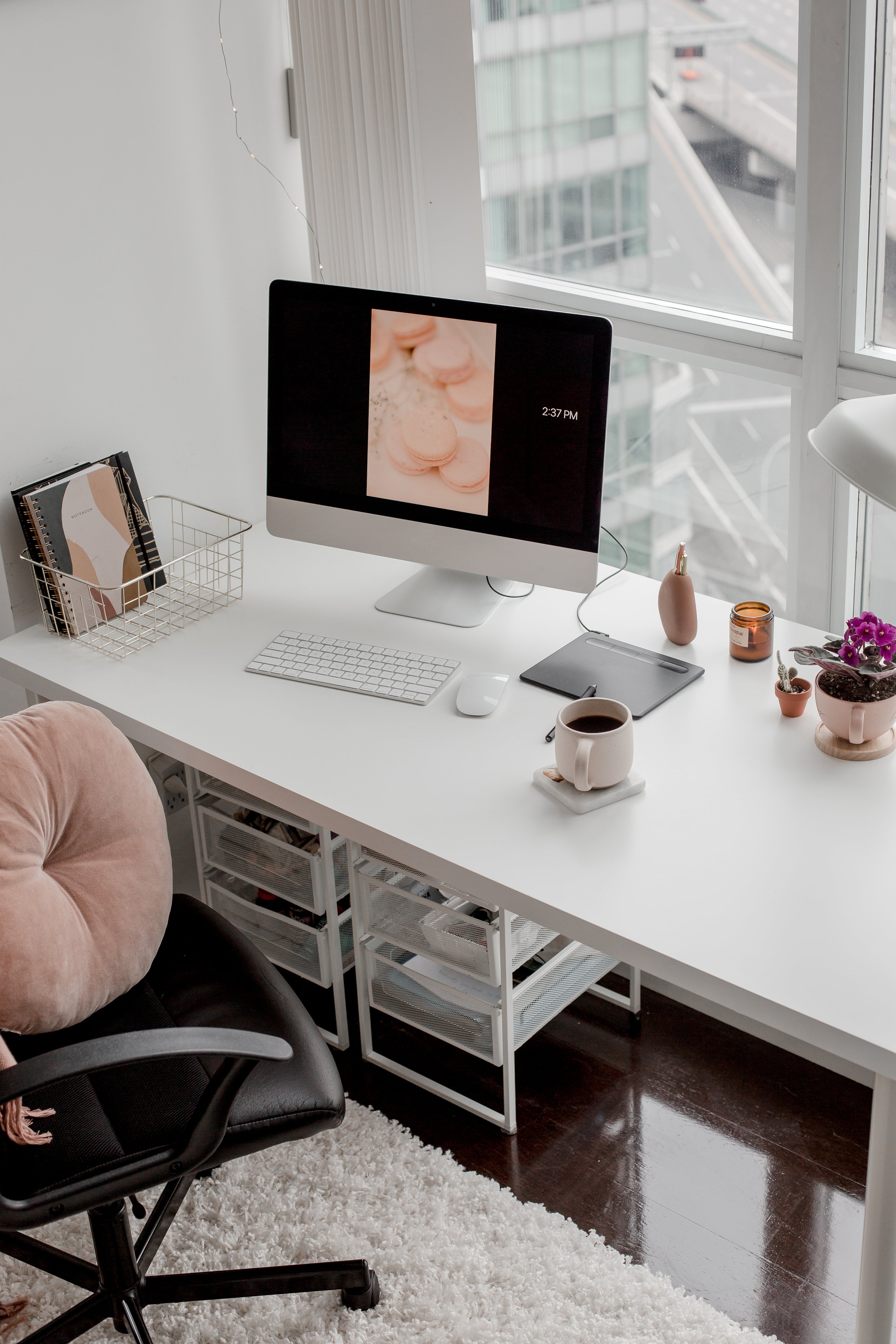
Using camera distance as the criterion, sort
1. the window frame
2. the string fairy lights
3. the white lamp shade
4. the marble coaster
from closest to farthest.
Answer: the white lamp shade, the marble coaster, the window frame, the string fairy lights

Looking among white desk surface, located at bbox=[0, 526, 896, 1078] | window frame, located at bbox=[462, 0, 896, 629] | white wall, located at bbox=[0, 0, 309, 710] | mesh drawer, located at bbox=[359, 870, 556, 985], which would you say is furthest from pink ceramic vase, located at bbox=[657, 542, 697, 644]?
white wall, located at bbox=[0, 0, 309, 710]

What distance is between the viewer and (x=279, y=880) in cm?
214

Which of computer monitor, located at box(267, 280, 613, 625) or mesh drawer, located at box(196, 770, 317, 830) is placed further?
mesh drawer, located at box(196, 770, 317, 830)

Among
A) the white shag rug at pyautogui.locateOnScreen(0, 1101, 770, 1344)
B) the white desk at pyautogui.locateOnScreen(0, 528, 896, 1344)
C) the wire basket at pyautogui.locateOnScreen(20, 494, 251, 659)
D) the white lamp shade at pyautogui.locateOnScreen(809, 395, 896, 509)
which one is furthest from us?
the wire basket at pyautogui.locateOnScreen(20, 494, 251, 659)

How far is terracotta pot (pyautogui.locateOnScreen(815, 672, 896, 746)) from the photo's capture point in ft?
5.30

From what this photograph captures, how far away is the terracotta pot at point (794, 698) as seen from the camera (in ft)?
5.66

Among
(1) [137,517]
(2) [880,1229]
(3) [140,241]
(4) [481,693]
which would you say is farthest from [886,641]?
(3) [140,241]

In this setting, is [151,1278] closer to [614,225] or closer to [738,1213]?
[738,1213]

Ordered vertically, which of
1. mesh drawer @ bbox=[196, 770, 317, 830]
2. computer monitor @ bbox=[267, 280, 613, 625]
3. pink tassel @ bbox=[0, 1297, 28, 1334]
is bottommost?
pink tassel @ bbox=[0, 1297, 28, 1334]

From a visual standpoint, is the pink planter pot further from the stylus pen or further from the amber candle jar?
the stylus pen

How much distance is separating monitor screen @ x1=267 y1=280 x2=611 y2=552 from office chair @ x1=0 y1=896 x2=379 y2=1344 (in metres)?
0.75

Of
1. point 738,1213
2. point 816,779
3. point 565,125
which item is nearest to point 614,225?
point 565,125

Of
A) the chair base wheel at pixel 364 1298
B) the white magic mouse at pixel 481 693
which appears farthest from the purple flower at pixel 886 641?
the chair base wheel at pixel 364 1298

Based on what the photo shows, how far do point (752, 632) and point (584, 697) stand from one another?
0.28m
